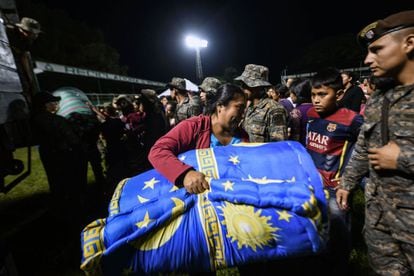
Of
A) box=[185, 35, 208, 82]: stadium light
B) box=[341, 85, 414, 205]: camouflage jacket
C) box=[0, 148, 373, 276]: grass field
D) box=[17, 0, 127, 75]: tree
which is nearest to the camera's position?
box=[341, 85, 414, 205]: camouflage jacket

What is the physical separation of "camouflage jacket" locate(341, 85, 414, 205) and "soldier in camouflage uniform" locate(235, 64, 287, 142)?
1.05m

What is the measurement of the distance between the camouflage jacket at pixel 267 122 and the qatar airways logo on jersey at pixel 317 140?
27cm

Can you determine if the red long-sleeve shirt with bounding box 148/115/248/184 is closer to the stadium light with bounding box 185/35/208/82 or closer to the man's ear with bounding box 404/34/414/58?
the man's ear with bounding box 404/34/414/58

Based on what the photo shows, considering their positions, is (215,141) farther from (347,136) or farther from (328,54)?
(328,54)

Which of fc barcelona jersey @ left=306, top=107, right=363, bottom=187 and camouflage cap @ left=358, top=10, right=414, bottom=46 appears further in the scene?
fc barcelona jersey @ left=306, top=107, right=363, bottom=187

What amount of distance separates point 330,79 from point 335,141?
0.63 metres

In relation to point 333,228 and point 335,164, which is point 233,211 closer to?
point 333,228

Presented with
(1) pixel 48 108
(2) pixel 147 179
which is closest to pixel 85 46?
(1) pixel 48 108

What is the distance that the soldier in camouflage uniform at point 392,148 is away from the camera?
4.38 feet

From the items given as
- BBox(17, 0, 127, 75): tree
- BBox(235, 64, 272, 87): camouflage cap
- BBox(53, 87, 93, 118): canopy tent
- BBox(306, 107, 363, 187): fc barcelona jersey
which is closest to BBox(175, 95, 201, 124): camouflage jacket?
BBox(53, 87, 93, 118): canopy tent

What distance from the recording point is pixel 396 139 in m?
1.38

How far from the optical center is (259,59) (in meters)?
54.8

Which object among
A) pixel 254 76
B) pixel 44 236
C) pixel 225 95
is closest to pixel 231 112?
pixel 225 95

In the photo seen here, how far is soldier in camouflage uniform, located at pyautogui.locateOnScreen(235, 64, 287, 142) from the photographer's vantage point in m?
2.68
